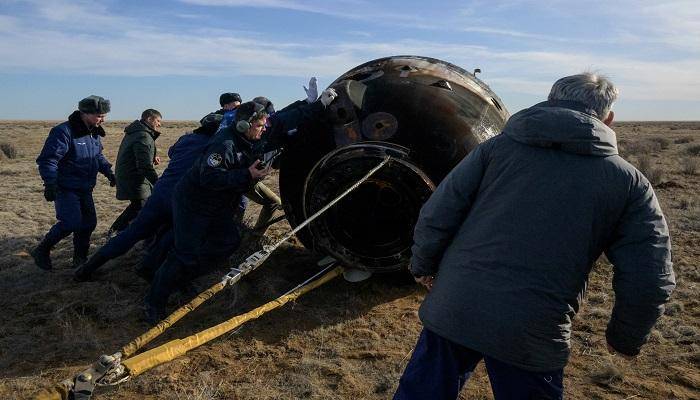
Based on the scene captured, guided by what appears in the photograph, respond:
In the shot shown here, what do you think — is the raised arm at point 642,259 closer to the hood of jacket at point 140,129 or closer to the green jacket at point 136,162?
the green jacket at point 136,162

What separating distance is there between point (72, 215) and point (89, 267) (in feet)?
2.07

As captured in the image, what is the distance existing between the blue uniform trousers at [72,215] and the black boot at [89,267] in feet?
1.55

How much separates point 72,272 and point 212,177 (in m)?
2.65

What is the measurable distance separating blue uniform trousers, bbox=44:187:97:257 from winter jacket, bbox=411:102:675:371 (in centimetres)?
482

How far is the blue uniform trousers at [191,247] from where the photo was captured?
15.8 ft

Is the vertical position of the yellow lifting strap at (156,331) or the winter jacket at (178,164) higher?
the winter jacket at (178,164)

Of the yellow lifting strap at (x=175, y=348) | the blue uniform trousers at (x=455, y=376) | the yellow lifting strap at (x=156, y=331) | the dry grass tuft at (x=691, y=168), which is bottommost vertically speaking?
the yellow lifting strap at (x=175, y=348)

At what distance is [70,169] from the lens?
6.04 m

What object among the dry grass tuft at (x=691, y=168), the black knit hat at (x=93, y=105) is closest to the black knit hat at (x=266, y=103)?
the black knit hat at (x=93, y=105)

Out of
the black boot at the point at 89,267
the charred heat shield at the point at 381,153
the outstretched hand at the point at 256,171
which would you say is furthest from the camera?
the black boot at the point at 89,267

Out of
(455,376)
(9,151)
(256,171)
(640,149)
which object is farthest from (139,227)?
(640,149)

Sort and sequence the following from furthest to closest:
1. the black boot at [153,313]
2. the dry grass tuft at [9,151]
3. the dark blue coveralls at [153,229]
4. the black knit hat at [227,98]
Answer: the dry grass tuft at [9,151] < the black knit hat at [227,98] < the dark blue coveralls at [153,229] < the black boot at [153,313]

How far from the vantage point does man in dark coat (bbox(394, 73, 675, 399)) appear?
2.27m

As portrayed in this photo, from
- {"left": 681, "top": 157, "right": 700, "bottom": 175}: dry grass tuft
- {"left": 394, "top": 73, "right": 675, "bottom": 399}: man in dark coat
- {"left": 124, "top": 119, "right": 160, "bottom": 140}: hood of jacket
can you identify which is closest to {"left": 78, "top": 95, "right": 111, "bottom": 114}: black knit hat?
{"left": 124, "top": 119, "right": 160, "bottom": 140}: hood of jacket
